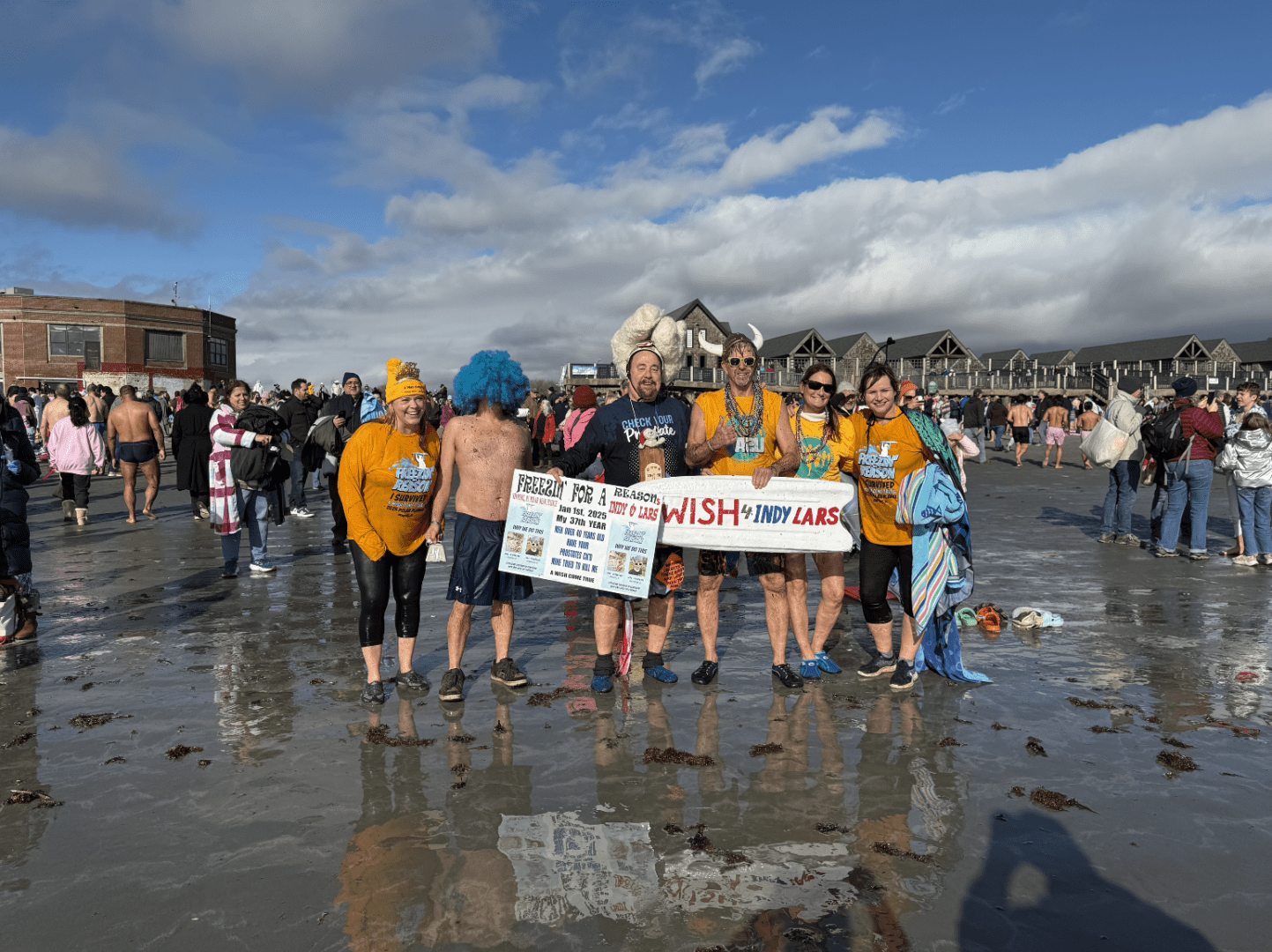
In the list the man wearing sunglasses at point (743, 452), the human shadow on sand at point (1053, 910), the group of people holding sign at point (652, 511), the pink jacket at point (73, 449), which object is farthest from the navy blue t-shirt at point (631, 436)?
the pink jacket at point (73, 449)

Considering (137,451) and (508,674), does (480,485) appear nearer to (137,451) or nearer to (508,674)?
(508,674)

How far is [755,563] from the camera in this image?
526 centimetres

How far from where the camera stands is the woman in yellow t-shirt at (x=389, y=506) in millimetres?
4824

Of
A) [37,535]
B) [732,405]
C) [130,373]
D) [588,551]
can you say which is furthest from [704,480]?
[130,373]

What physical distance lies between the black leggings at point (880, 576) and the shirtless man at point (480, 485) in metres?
2.24

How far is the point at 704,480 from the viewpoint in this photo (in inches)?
201

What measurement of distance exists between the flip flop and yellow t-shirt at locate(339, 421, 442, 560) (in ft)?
15.7

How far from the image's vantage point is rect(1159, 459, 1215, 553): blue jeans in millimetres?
9688

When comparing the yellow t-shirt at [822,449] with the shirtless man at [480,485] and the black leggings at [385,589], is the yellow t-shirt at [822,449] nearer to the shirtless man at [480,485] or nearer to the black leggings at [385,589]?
the shirtless man at [480,485]

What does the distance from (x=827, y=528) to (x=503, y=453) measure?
2.05 m

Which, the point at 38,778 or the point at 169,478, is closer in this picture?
the point at 38,778

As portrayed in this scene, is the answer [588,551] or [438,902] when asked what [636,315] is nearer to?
[588,551]

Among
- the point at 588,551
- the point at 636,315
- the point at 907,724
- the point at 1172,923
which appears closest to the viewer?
the point at 1172,923

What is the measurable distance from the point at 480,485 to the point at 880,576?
2.59 metres
